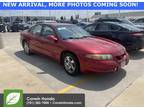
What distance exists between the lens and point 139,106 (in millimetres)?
4555

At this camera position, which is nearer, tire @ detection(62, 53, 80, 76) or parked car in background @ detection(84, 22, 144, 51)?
tire @ detection(62, 53, 80, 76)

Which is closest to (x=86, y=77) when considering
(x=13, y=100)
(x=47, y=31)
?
(x=47, y=31)

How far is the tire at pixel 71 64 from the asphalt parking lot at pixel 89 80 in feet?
0.48

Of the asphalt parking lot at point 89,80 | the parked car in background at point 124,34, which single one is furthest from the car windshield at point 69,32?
the parked car in background at point 124,34

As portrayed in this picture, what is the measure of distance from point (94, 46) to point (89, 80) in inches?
36.3

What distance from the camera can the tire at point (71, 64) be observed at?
20.6ft

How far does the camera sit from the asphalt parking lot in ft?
17.0

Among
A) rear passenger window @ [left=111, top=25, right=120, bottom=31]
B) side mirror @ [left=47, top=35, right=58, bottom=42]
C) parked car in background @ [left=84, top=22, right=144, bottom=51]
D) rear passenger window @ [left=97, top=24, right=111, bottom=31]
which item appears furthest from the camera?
rear passenger window @ [left=97, top=24, right=111, bottom=31]

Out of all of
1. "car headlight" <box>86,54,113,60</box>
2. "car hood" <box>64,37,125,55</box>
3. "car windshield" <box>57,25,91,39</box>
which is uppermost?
"car windshield" <box>57,25,91,39</box>

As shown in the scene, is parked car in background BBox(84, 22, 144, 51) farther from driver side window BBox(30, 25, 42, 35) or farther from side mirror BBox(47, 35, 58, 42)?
side mirror BBox(47, 35, 58, 42)

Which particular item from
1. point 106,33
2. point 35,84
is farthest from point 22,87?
point 106,33

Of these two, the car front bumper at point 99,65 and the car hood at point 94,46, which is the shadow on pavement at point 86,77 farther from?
the car hood at point 94,46

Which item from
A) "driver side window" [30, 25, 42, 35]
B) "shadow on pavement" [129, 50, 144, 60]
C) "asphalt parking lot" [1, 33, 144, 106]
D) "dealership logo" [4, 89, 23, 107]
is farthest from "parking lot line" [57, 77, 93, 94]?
"shadow on pavement" [129, 50, 144, 60]

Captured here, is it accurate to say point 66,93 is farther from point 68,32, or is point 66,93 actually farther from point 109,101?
point 68,32
